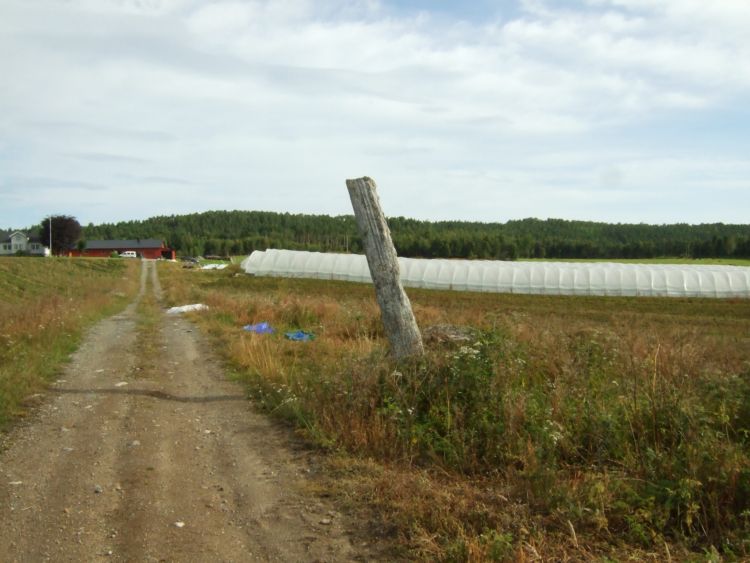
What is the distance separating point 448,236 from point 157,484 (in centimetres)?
11687

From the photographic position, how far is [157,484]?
5250 mm

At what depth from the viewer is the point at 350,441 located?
20.1 ft

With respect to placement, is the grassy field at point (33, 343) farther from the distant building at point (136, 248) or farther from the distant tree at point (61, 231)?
the distant building at point (136, 248)

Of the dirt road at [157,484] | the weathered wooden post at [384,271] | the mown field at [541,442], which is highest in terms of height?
the weathered wooden post at [384,271]

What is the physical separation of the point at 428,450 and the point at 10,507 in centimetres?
345

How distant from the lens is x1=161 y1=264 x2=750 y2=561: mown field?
Result: 169 inches

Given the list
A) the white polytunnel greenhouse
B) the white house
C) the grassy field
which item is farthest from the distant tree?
the grassy field

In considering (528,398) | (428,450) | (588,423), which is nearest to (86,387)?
(428,450)

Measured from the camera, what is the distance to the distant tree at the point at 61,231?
3765 inches

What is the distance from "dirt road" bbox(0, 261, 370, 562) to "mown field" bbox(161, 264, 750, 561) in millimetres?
436

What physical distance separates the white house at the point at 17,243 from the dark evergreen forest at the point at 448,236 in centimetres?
3793

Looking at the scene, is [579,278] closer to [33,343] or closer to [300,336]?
[300,336]

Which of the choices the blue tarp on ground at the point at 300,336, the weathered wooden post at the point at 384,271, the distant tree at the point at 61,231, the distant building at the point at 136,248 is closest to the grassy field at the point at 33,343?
the blue tarp on ground at the point at 300,336

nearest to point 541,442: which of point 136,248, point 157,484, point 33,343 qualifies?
point 157,484
